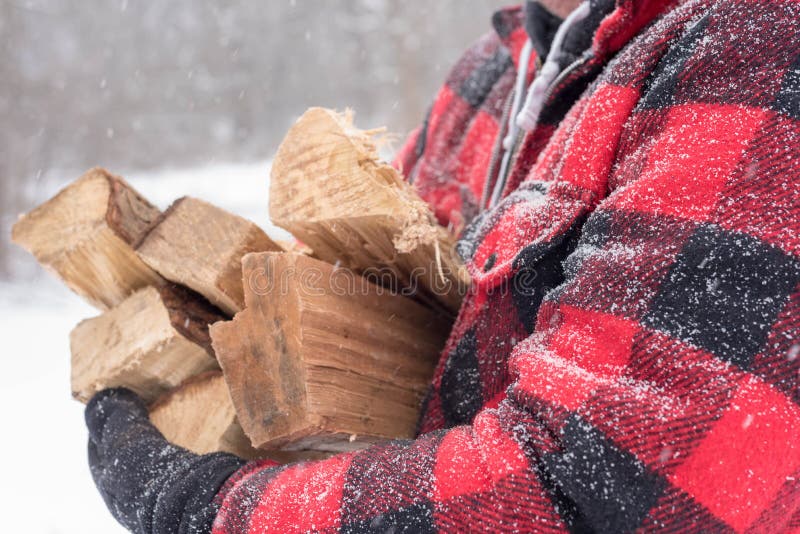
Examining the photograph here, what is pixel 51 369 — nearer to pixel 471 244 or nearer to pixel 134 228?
pixel 134 228

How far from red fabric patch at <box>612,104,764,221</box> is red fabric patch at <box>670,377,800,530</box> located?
0.75 ft

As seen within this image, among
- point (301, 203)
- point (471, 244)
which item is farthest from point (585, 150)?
point (301, 203)

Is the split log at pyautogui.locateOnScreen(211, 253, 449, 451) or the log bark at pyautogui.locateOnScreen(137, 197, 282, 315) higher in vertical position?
the log bark at pyautogui.locateOnScreen(137, 197, 282, 315)

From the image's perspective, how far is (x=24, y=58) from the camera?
6.65 metres

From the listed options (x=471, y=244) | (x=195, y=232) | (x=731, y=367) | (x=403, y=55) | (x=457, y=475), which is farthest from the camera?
(x=403, y=55)

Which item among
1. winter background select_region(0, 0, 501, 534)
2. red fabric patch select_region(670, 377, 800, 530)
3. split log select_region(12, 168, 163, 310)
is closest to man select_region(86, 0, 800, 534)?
red fabric patch select_region(670, 377, 800, 530)

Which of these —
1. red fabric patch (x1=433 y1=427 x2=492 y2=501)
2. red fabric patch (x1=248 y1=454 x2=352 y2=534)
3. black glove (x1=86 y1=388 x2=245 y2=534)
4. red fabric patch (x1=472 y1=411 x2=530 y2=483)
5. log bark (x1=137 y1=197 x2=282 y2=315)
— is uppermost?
log bark (x1=137 y1=197 x2=282 y2=315)

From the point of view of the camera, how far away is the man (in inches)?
27.7

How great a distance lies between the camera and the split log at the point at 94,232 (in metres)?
1.32

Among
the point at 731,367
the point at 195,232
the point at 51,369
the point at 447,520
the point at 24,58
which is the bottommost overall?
the point at 51,369

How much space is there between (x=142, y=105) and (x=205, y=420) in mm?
8730

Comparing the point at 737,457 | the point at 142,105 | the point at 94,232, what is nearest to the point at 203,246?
the point at 94,232

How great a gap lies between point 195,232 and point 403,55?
682cm

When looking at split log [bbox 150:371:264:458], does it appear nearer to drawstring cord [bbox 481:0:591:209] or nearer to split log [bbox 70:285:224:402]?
split log [bbox 70:285:224:402]
